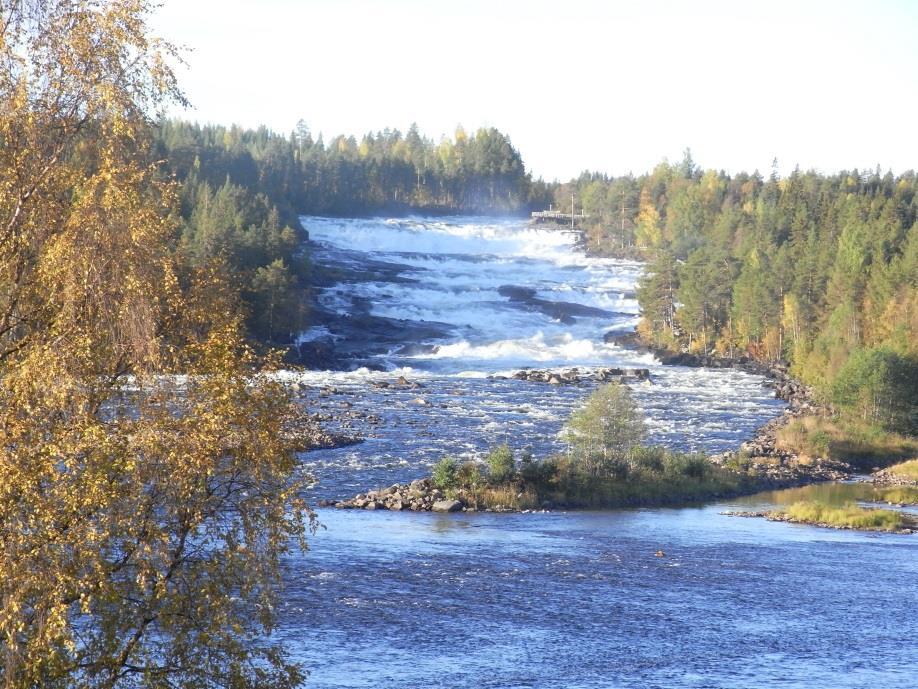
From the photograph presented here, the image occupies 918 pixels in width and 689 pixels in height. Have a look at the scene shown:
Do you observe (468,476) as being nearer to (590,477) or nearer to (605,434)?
(590,477)

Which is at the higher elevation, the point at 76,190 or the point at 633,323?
the point at 76,190

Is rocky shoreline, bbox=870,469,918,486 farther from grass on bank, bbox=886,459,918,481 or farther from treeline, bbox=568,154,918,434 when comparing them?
treeline, bbox=568,154,918,434

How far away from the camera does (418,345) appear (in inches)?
3780

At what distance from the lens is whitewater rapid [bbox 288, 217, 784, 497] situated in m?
55.2

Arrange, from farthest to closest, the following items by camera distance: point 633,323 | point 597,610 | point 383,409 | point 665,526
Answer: point 633,323 < point 383,409 < point 665,526 < point 597,610

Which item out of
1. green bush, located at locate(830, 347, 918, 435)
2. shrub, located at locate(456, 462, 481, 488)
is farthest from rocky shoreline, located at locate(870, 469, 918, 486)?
shrub, located at locate(456, 462, 481, 488)

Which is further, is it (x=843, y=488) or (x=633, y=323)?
(x=633, y=323)

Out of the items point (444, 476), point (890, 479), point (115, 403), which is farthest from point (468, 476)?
point (115, 403)

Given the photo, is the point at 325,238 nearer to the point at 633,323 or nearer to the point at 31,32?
the point at 633,323

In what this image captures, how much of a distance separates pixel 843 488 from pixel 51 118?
44.4 meters

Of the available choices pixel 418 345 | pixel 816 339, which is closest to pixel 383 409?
pixel 418 345

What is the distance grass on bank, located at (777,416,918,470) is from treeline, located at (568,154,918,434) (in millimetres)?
1900

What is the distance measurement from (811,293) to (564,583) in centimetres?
7080

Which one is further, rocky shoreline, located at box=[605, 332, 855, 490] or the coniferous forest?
the coniferous forest
